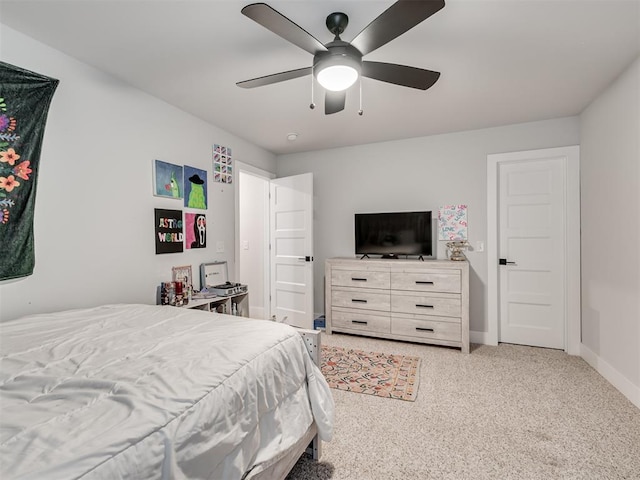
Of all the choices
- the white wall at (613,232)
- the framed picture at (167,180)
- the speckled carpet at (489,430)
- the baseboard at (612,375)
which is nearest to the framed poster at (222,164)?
the framed picture at (167,180)

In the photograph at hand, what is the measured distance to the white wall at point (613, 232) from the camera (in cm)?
226

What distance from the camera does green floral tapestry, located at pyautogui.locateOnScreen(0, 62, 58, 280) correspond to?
1778 mm

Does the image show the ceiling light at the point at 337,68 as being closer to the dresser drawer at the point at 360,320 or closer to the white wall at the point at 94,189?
the white wall at the point at 94,189

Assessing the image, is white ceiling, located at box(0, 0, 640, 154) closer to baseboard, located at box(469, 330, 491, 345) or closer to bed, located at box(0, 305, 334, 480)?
bed, located at box(0, 305, 334, 480)

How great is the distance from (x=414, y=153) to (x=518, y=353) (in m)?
2.52

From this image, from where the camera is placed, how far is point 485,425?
202cm

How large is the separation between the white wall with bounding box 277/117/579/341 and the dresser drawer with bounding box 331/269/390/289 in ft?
1.65

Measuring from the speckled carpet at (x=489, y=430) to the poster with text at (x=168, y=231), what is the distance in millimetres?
1916

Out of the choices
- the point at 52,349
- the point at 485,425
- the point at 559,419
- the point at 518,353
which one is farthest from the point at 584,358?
the point at 52,349

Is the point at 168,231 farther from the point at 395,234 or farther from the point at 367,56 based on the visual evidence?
the point at 395,234

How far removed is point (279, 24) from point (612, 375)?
349 centimetres

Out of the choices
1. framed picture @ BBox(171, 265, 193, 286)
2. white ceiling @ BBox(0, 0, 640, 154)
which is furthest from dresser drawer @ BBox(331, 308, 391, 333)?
white ceiling @ BBox(0, 0, 640, 154)

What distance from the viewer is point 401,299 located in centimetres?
355

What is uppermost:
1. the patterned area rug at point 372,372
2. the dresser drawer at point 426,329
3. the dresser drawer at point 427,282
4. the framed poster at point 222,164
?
the framed poster at point 222,164
